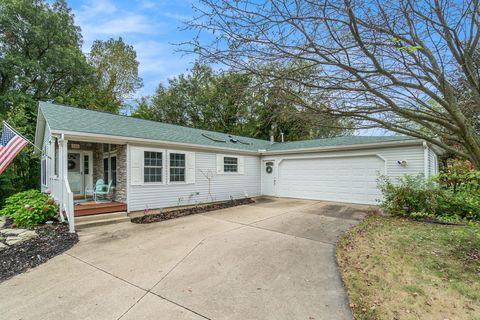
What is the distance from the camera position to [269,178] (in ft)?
42.4

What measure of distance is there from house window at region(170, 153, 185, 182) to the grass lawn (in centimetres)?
608

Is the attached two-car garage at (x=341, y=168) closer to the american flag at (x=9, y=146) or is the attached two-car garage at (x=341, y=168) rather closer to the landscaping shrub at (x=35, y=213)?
the landscaping shrub at (x=35, y=213)

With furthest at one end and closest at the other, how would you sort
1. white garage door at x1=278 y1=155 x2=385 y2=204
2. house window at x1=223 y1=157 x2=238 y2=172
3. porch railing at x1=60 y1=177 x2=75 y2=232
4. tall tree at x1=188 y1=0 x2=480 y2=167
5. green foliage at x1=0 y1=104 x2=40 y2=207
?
green foliage at x1=0 y1=104 x2=40 y2=207, house window at x1=223 y1=157 x2=238 y2=172, white garage door at x1=278 y1=155 x2=385 y2=204, porch railing at x1=60 y1=177 x2=75 y2=232, tall tree at x1=188 y1=0 x2=480 y2=167

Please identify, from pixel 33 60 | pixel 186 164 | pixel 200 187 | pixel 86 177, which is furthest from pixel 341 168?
pixel 33 60

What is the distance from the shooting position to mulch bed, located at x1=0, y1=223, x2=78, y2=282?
13.4ft

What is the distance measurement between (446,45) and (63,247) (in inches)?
299

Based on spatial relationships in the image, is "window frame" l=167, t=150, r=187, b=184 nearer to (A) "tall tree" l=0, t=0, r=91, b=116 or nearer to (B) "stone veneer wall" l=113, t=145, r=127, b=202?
(B) "stone veneer wall" l=113, t=145, r=127, b=202

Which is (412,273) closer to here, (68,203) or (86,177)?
(68,203)

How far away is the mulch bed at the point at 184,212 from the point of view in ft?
24.6

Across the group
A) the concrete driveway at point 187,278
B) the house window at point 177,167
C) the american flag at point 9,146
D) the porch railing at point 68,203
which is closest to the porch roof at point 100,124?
the house window at point 177,167

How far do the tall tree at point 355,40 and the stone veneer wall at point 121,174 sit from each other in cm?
623

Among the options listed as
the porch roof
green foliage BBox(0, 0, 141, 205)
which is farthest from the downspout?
green foliage BBox(0, 0, 141, 205)

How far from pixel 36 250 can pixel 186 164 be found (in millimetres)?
5187

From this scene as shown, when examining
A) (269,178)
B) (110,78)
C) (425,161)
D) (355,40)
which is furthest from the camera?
(110,78)
